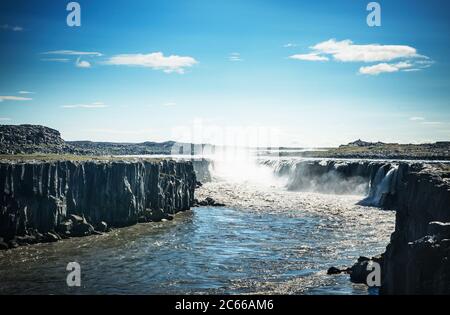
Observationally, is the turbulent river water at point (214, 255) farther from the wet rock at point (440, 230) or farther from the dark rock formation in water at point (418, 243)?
the wet rock at point (440, 230)

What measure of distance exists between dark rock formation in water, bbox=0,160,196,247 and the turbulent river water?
2.97 m

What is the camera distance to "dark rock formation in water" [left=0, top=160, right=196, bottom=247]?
183 ft

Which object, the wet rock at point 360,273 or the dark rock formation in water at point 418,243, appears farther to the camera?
the wet rock at point 360,273

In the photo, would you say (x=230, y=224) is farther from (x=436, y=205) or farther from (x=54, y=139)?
(x=54, y=139)

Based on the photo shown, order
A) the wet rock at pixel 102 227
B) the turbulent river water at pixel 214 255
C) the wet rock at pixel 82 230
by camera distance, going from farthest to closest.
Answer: the wet rock at pixel 102 227 → the wet rock at pixel 82 230 → the turbulent river water at pixel 214 255


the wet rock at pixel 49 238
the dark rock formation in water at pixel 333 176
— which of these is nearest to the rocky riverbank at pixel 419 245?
the wet rock at pixel 49 238

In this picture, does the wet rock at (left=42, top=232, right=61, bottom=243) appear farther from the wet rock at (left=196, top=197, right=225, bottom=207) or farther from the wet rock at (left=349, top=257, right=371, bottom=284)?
the wet rock at (left=196, top=197, right=225, bottom=207)

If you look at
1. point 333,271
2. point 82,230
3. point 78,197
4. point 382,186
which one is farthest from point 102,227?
point 382,186

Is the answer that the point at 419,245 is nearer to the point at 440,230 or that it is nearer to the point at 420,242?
the point at 420,242

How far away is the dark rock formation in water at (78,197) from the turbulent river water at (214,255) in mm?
2969

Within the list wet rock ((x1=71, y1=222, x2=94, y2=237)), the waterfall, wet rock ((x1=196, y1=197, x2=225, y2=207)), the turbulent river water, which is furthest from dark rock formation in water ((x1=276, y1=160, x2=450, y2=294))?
wet rock ((x1=196, y1=197, x2=225, y2=207))

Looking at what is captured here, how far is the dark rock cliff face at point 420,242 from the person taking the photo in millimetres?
25078

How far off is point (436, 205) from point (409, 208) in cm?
416

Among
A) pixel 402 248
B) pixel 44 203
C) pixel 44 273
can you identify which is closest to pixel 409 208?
pixel 402 248
